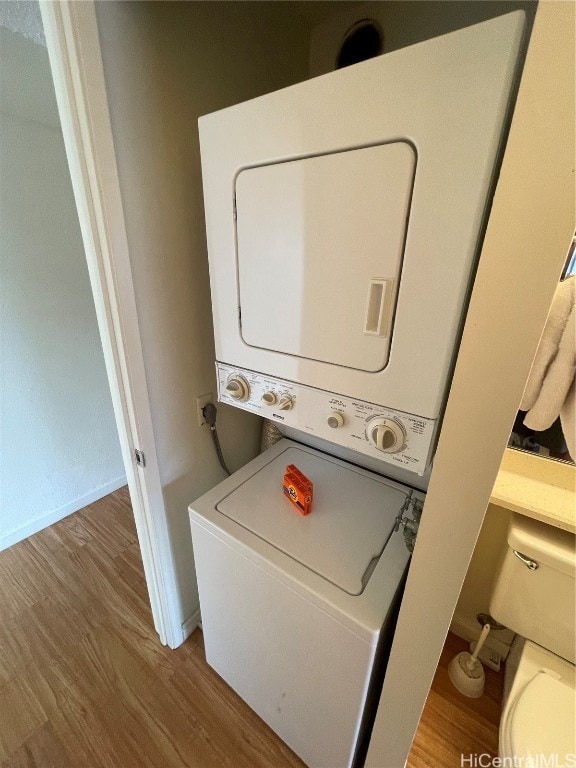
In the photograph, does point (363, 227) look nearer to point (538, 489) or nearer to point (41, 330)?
point (538, 489)

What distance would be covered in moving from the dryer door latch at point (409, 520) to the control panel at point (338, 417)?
0.32 metres

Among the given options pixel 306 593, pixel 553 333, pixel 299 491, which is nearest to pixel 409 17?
pixel 553 333

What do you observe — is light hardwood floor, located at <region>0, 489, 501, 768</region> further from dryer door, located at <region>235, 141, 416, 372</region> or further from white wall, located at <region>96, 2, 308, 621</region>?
dryer door, located at <region>235, 141, 416, 372</region>

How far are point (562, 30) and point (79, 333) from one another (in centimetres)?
238

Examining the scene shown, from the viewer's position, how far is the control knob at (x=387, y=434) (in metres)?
0.78

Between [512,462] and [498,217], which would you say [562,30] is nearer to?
[498,217]

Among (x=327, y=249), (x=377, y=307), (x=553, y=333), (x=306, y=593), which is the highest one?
(x=327, y=249)

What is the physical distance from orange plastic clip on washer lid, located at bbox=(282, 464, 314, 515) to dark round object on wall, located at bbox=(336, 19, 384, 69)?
137cm

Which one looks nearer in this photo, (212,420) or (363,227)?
(363,227)

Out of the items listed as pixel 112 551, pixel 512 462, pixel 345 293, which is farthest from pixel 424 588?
pixel 112 551

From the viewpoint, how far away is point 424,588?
0.67 metres

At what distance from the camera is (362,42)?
3.44 ft

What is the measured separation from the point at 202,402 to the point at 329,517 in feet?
2.11

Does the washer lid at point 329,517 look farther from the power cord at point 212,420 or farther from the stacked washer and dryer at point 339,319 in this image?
the power cord at point 212,420
